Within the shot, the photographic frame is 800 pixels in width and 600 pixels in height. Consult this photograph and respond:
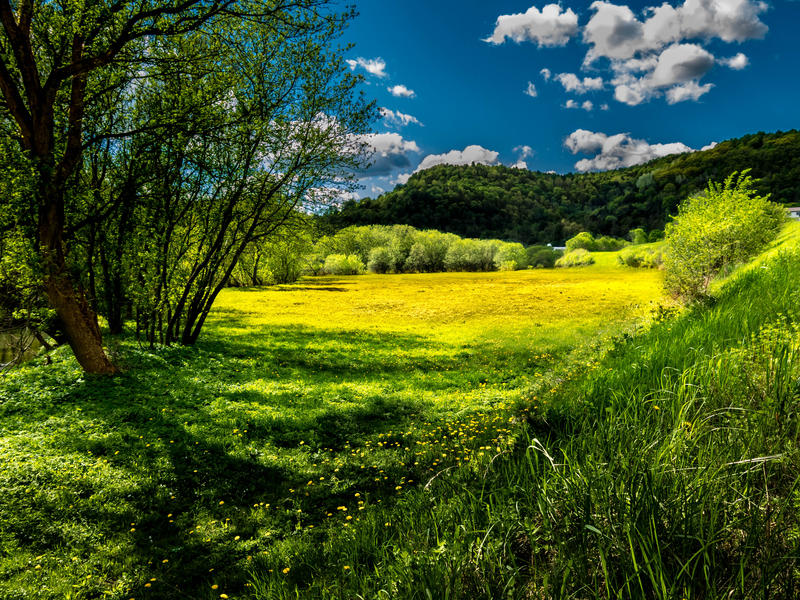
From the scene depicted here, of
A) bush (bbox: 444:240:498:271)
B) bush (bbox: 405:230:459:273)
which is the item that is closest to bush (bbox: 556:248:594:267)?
bush (bbox: 444:240:498:271)

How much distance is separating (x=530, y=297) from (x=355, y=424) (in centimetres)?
3956

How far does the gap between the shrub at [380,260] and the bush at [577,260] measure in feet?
170

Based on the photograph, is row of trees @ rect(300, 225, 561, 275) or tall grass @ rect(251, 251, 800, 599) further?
row of trees @ rect(300, 225, 561, 275)

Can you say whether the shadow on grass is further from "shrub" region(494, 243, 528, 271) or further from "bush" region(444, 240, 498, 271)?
"shrub" region(494, 243, 528, 271)

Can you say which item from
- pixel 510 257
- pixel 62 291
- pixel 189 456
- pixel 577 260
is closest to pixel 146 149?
pixel 62 291

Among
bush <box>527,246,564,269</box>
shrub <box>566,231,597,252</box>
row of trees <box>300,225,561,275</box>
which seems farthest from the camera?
shrub <box>566,231,597,252</box>

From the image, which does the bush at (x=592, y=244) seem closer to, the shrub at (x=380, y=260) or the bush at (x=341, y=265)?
the shrub at (x=380, y=260)

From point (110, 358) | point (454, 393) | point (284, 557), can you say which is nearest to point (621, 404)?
point (284, 557)

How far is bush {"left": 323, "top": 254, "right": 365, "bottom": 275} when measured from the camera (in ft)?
318

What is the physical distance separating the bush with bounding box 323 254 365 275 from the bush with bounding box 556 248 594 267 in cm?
6064

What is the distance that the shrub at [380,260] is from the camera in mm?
108812

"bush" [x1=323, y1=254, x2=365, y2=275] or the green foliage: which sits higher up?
"bush" [x1=323, y1=254, x2=365, y2=275]

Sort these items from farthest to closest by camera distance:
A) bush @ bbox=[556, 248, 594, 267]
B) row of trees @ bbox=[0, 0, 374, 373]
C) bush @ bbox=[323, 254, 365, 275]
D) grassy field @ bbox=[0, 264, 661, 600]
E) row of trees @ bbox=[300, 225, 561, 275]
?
row of trees @ bbox=[300, 225, 561, 275], bush @ bbox=[556, 248, 594, 267], bush @ bbox=[323, 254, 365, 275], row of trees @ bbox=[0, 0, 374, 373], grassy field @ bbox=[0, 264, 661, 600]

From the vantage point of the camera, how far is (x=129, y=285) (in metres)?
14.3
